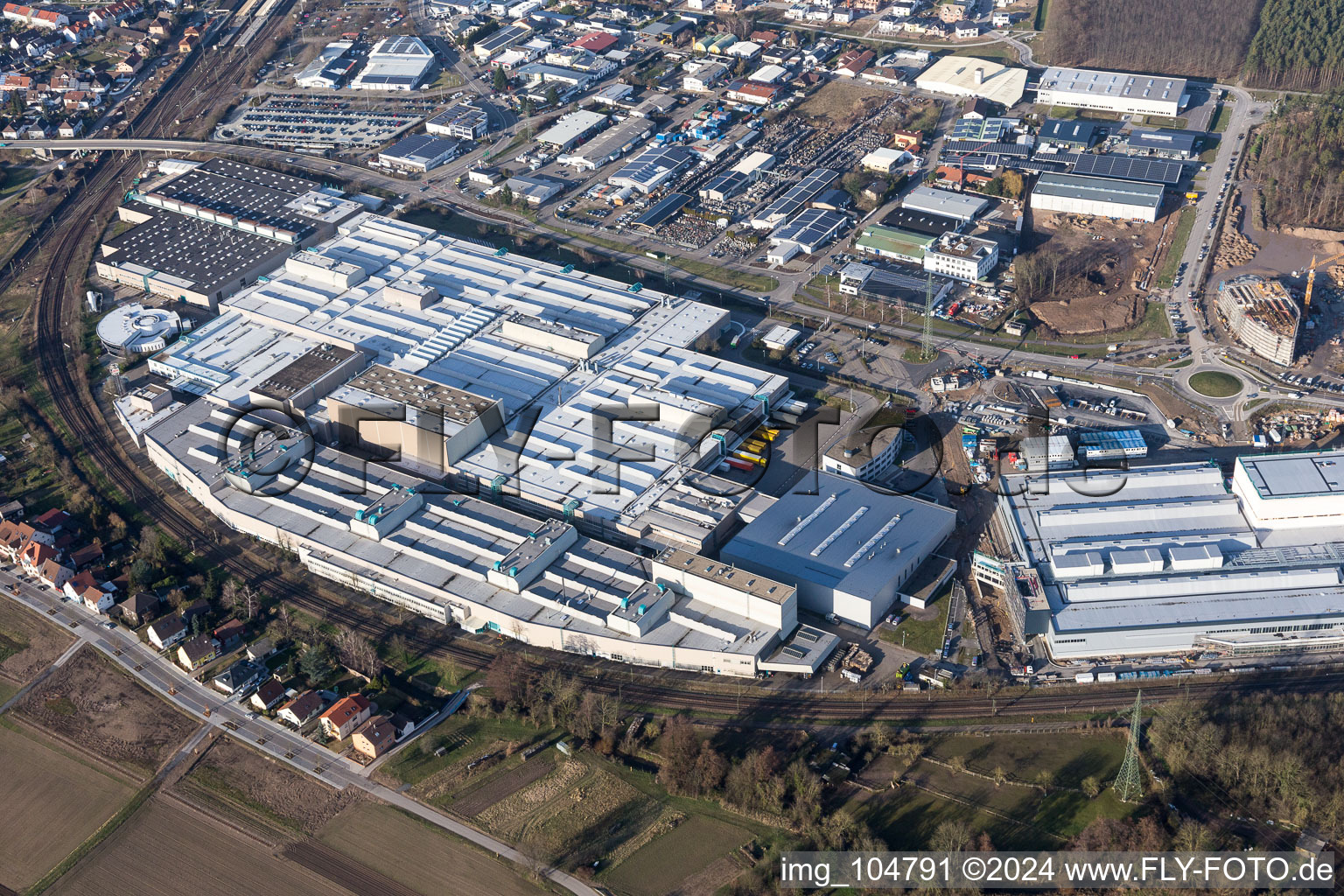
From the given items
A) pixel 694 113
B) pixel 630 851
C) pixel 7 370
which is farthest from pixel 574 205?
pixel 630 851

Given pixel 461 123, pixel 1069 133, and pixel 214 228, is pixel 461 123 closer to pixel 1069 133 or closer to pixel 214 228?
pixel 214 228

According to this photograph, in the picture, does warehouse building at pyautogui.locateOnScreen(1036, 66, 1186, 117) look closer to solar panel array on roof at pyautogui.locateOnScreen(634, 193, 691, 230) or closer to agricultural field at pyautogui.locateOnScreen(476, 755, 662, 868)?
solar panel array on roof at pyautogui.locateOnScreen(634, 193, 691, 230)

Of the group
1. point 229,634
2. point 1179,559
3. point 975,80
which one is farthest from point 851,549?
point 975,80

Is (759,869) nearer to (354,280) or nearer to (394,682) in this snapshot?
(394,682)

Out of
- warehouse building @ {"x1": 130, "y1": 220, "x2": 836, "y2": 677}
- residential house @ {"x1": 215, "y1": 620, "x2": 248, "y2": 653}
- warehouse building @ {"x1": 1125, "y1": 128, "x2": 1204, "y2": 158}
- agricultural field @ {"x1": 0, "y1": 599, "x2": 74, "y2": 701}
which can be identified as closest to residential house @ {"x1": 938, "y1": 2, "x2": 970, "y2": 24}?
warehouse building @ {"x1": 1125, "y1": 128, "x2": 1204, "y2": 158}

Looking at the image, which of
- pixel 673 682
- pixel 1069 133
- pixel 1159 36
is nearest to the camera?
pixel 673 682

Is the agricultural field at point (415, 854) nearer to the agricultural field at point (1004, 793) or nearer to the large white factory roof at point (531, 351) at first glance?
the agricultural field at point (1004, 793)
